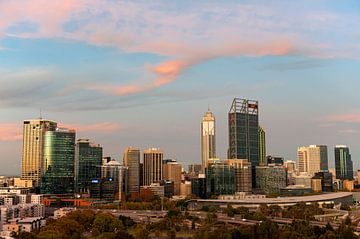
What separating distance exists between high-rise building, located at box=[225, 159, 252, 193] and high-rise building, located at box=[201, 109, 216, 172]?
913 inches

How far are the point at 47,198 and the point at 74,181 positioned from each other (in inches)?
218

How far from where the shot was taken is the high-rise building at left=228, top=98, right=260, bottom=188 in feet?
166

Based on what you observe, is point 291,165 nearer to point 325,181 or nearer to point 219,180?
point 325,181

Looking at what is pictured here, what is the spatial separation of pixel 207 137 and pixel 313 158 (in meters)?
16.3

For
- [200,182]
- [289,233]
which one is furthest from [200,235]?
[200,182]

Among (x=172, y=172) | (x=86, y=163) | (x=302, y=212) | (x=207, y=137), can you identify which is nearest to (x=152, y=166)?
(x=172, y=172)

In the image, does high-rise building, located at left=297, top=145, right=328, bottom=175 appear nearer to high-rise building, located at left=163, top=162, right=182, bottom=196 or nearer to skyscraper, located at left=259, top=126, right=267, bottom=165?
skyscraper, located at left=259, top=126, right=267, bottom=165

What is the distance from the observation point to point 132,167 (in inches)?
2000

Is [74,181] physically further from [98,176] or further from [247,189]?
[247,189]

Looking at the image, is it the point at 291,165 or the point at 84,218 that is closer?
the point at 84,218

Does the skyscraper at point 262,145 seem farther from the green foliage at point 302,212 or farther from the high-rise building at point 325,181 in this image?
the green foliage at point 302,212

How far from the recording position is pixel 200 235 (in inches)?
741

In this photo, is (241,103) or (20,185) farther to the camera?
(241,103)

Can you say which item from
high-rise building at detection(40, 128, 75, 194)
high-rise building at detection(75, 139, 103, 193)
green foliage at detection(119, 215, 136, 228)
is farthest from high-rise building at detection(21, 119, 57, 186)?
green foliage at detection(119, 215, 136, 228)
